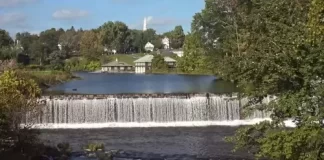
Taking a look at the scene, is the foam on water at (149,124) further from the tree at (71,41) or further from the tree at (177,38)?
the tree at (177,38)

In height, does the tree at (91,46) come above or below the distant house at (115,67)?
above

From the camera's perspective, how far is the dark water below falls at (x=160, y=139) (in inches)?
798

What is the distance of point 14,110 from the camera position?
1639 centimetres

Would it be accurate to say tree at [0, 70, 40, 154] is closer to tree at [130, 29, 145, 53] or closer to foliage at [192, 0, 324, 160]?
foliage at [192, 0, 324, 160]

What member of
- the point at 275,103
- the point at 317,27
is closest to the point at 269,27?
the point at 275,103

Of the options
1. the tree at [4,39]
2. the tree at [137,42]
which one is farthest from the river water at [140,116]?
the tree at [137,42]

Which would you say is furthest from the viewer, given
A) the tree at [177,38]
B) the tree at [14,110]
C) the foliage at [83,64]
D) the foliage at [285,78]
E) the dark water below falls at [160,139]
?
the tree at [177,38]

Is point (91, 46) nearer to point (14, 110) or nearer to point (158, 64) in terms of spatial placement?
point (158, 64)

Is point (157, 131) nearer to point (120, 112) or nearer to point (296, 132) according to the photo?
point (120, 112)

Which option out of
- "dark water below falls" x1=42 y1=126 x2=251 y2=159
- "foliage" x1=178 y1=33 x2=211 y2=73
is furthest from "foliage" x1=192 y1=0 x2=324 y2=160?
"foliage" x1=178 y1=33 x2=211 y2=73

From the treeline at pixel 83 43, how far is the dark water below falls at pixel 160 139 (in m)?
52.7

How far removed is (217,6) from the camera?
52250mm

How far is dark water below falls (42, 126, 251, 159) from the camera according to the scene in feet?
66.5

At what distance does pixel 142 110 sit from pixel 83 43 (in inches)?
3304
